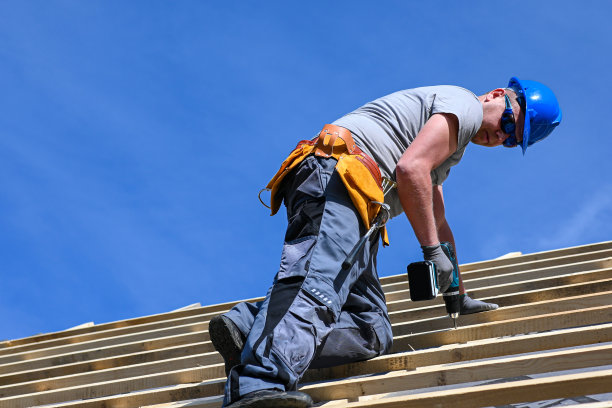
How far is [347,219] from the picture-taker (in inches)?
101

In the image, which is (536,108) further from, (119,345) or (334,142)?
(119,345)

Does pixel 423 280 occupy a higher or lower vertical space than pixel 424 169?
lower

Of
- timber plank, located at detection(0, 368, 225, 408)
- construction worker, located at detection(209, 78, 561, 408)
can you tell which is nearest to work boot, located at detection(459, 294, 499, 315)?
construction worker, located at detection(209, 78, 561, 408)

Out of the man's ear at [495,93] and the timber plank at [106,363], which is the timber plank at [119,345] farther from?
the man's ear at [495,93]

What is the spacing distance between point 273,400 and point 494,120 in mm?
1758

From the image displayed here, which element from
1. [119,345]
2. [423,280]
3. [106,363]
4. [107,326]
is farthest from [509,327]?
[107,326]

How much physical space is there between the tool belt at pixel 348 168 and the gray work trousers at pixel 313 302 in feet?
0.13

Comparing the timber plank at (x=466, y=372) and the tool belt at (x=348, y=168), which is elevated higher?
the tool belt at (x=348, y=168)

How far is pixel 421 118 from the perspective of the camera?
3.01 metres

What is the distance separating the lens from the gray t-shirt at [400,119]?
2.89m

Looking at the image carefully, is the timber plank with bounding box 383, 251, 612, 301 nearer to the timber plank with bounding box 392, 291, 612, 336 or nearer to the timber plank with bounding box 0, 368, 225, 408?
the timber plank with bounding box 392, 291, 612, 336

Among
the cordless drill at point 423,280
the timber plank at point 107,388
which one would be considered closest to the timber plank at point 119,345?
the timber plank at point 107,388

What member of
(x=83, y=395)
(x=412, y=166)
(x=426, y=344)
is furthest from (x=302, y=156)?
(x=83, y=395)

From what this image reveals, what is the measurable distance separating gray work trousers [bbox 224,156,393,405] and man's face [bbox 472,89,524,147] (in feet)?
2.64
